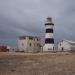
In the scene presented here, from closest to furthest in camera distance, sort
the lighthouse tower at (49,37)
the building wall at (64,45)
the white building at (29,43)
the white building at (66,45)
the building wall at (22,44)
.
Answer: the lighthouse tower at (49,37) → the white building at (66,45) → the building wall at (64,45) → the building wall at (22,44) → the white building at (29,43)

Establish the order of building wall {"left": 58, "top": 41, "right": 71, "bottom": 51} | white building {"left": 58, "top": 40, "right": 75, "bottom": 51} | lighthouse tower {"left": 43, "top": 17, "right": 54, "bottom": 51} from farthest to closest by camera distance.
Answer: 1. building wall {"left": 58, "top": 41, "right": 71, "bottom": 51}
2. white building {"left": 58, "top": 40, "right": 75, "bottom": 51}
3. lighthouse tower {"left": 43, "top": 17, "right": 54, "bottom": 51}

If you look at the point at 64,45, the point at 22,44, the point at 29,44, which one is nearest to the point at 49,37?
the point at 64,45

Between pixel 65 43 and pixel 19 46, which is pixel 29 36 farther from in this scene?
pixel 65 43

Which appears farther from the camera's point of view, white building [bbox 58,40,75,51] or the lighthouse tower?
white building [bbox 58,40,75,51]

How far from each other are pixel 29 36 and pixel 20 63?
122ft

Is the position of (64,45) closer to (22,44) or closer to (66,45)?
(66,45)

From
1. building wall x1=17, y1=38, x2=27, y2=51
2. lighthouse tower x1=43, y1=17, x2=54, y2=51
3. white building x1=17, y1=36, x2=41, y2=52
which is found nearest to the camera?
lighthouse tower x1=43, y1=17, x2=54, y2=51

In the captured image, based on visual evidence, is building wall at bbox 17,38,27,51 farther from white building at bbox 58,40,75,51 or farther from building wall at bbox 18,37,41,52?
white building at bbox 58,40,75,51

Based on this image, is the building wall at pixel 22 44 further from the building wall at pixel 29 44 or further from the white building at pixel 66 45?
the white building at pixel 66 45

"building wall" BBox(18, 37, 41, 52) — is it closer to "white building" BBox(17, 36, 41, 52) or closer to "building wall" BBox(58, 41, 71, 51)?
"white building" BBox(17, 36, 41, 52)

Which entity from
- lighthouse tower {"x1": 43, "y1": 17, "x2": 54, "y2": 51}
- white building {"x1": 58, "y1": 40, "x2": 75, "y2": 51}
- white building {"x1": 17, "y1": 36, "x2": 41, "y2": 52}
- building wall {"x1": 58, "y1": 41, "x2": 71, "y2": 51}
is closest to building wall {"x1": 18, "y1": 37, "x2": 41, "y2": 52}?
white building {"x1": 17, "y1": 36, "x2": 41, "y2": 52}

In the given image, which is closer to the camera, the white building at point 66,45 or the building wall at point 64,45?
the white building at point 66,45

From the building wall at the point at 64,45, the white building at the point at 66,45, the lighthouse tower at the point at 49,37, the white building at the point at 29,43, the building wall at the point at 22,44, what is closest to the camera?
the lighthouse tower at the point at 49,37

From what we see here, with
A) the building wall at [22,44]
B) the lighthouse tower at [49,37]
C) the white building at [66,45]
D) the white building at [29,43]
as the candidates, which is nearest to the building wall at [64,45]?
the white building at [66,45]
